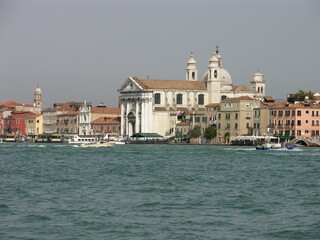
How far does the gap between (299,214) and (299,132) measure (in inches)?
2425

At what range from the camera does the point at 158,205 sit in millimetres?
24359

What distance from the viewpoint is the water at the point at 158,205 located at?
20219 millimetres

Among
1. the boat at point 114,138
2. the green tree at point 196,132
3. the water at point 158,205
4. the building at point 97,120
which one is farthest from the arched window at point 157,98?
the water at point 158,205

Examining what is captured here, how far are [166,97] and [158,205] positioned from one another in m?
82.8

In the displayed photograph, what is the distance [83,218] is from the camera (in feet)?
71.4

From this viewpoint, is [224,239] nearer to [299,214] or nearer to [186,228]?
[186,228]

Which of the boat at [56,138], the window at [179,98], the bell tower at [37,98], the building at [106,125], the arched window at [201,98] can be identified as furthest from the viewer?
the bell tower at [37,98]

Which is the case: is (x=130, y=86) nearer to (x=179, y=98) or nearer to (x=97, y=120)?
(x=179, y=98)

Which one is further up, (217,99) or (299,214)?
(217,99)

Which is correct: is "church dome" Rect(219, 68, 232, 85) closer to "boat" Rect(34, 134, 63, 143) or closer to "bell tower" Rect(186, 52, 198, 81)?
"bell tower" Rect(186, 52, 198, 81)

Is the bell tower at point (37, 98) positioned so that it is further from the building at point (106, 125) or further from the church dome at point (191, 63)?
the church dome at point (191, 63)

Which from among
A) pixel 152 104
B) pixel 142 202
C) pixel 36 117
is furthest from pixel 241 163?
pixel 36 117

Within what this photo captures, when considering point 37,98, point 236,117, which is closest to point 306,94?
point 236,117

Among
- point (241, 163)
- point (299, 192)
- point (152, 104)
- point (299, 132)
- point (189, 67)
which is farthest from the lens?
point (189, 67)
